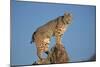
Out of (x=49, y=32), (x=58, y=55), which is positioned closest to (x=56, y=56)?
(x=58, y=55)

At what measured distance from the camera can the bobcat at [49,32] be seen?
84.4 inches

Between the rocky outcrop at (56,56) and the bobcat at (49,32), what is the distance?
0.20 feet

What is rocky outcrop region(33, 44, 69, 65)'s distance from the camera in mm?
2176

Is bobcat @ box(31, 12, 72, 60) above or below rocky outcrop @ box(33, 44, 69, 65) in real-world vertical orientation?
above

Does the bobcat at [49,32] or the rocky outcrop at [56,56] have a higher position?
the bobcat at [49,32]

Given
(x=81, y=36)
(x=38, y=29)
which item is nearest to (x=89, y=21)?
(x=81, y=36)

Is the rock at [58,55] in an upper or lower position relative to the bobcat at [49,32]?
lower

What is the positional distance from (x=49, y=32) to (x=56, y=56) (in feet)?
1.00

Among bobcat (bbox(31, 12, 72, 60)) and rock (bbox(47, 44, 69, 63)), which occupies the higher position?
bobcat (bbox(31, 12, 72, 60))

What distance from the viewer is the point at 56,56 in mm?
2219

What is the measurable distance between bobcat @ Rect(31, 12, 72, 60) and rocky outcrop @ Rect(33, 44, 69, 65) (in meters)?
0.06

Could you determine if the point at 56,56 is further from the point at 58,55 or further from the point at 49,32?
the point at 49,32

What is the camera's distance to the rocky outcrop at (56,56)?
2.18 m
